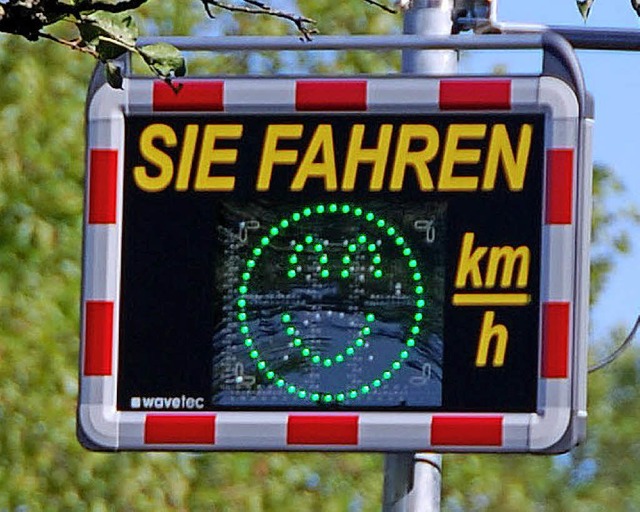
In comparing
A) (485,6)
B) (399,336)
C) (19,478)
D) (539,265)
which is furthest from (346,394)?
(19,478)

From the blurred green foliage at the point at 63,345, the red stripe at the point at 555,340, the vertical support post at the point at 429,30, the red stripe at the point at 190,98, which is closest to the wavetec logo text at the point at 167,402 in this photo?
the red stripe at the point at 190,98

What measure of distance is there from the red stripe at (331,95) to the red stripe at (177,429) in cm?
77

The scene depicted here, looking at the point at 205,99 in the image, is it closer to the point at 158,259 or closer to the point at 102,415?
the point at 158,259

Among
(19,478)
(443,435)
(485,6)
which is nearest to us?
(443,435)

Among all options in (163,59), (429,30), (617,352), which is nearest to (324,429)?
(429,30)

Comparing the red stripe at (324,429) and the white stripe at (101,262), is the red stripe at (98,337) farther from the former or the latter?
the red stripe at (324,429)

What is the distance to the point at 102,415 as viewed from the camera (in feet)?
17.9

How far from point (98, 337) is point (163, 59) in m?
2.05

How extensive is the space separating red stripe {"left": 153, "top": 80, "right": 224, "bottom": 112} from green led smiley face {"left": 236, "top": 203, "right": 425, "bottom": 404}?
13.7 inches

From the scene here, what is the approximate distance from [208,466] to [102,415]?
8.26 metres

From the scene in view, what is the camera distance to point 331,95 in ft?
18.2

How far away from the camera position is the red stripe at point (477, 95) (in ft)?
17.9

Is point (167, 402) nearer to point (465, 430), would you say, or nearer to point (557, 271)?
point (465, 430)

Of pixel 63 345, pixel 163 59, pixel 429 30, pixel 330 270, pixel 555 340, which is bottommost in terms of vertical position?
pixel 63 345
